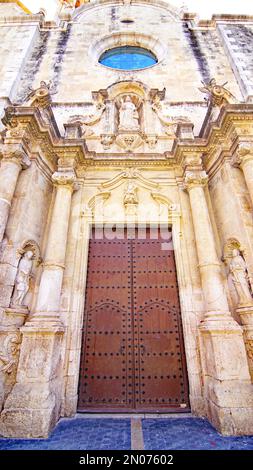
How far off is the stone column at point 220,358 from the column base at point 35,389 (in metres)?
2.26

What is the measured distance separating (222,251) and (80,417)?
3.63m

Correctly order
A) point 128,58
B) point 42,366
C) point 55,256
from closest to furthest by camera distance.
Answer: point 42,366 < point 55,256 < point 128,58

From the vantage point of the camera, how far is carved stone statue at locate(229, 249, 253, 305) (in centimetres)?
391

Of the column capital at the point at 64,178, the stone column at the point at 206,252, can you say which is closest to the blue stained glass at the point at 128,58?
the column capital at the point at 64,178

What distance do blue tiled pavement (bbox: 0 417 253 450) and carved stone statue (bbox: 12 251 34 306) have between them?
1780 millimetres

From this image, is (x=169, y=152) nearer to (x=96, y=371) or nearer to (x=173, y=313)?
(x=173, y=313)

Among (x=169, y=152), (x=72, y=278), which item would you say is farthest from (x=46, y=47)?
(x=72, y=278)

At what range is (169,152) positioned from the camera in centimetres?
559

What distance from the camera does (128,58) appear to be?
893cm

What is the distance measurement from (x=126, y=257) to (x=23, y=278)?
1.98m

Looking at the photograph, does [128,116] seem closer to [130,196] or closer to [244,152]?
[130,196]

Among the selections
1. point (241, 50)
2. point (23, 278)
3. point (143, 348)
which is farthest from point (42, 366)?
point (241, 50)

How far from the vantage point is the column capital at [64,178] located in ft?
16.3
